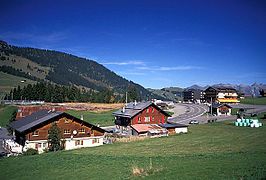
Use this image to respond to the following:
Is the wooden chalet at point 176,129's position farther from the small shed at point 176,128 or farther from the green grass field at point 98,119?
the green grass field at point 98,119

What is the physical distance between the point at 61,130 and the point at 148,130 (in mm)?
20481

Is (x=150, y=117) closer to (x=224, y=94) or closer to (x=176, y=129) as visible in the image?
(x=176, y=129)

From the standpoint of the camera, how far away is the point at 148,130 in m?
68.0

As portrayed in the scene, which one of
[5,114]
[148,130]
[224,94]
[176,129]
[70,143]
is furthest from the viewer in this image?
[224,94]

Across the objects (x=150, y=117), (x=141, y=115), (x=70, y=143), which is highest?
(x=141, y=115)

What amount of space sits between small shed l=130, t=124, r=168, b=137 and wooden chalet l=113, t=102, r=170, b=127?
8.65ft


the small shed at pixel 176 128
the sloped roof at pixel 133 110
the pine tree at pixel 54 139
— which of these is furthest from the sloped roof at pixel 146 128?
the pine tree at pixel 54 139

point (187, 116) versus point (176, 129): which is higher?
point (187, 116)

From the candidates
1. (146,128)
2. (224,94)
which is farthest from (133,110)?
(224,94)

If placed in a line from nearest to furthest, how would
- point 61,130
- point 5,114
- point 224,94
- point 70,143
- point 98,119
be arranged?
point 61,130
point 70,143
point 98,119
point 5,114
point 224,94

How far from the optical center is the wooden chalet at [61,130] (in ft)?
177

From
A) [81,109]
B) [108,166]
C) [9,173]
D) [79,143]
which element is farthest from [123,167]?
[81,109]

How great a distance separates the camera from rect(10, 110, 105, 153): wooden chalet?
53875mm

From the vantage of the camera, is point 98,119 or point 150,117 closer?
point 150,117
